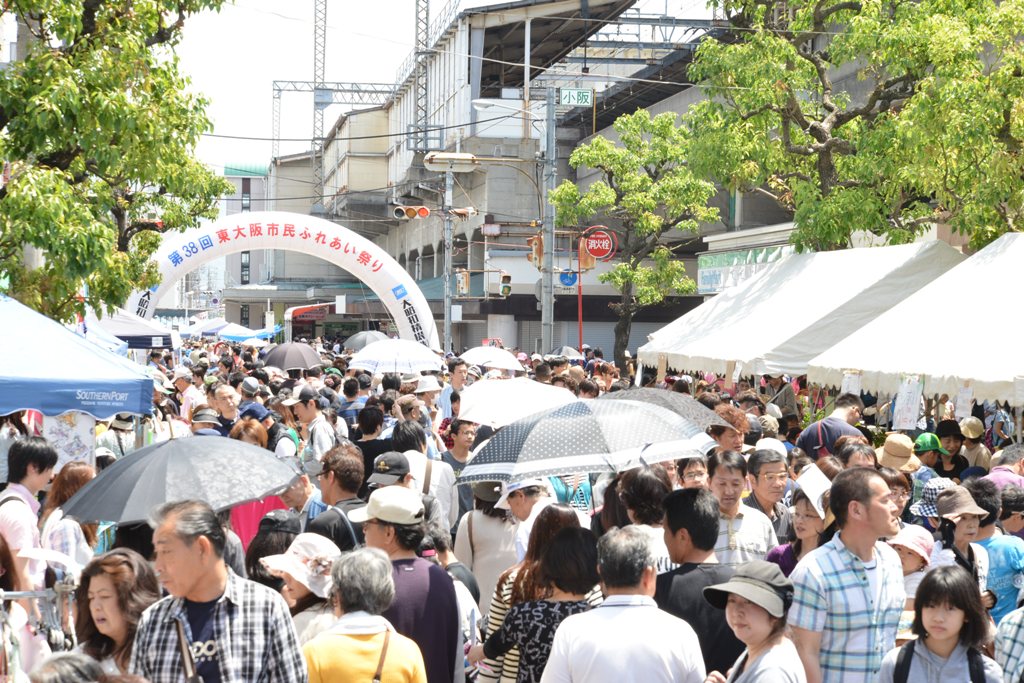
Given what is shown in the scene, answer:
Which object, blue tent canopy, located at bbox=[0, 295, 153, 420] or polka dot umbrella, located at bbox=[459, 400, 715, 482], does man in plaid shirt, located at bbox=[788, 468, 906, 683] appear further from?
blue tent canopy, located at bbox=[0, 295, 153, 420]

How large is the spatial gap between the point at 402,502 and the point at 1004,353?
7215 mm

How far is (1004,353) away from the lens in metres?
10.5

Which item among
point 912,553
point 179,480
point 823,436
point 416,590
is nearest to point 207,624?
point 416,590

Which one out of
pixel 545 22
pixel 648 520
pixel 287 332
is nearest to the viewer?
pixel 648 520

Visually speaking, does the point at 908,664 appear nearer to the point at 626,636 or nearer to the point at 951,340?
the point at 626,636

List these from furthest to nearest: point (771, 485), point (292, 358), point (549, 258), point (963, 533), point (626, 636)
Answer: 1. point (549, 258)
2. point (292, 358)
3. point (771, 485)
4. point (963, 533)
5. point (626, 636)

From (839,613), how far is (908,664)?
0.32 meters

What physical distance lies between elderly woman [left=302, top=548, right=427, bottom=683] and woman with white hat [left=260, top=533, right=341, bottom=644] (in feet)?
1.32

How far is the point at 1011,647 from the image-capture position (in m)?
4.88

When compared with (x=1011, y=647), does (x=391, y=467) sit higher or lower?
higher

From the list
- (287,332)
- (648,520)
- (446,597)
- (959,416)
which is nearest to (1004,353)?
(959,416)

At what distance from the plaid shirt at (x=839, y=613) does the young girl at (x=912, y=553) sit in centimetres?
114

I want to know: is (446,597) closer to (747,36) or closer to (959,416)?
(959,416)

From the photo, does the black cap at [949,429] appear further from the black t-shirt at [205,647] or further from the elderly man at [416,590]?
the black t-shirt at [205,647]
